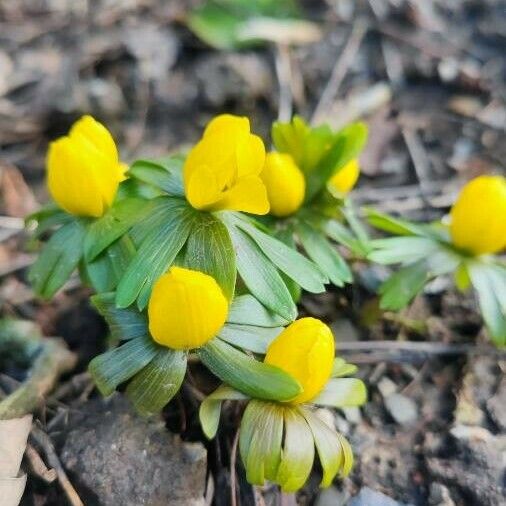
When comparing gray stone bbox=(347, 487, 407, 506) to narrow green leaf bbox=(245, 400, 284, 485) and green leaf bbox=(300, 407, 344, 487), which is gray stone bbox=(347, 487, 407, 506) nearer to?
green leaf bbox=(300, 407, 344, 487)

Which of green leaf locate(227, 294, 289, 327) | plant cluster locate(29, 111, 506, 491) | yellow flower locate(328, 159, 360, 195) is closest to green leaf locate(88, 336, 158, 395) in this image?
plant cluster locate(29, 111, 506, 491)

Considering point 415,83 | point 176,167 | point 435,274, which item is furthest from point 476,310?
point 415,83

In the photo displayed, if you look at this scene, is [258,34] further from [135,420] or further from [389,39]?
[135,420]

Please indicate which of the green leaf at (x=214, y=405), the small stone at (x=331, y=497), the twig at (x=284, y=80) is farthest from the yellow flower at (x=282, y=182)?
the twig at (x=284, y=80)

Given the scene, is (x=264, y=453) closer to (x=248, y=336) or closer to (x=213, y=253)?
(x=248, y=336)

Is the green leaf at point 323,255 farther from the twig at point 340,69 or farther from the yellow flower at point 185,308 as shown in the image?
the twig at point 340,69
